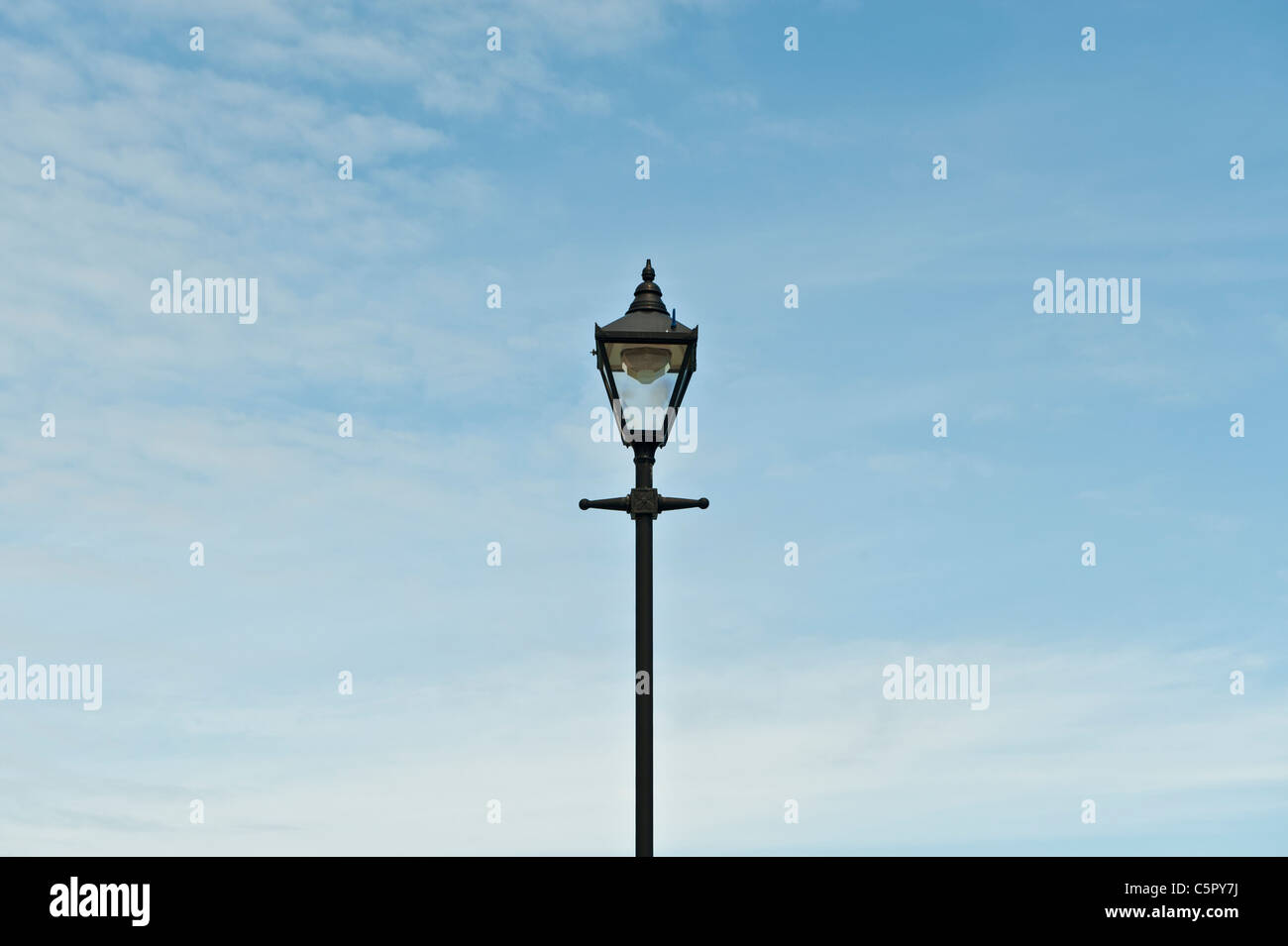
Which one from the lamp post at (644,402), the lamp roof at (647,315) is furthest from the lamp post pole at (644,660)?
the lamp roof at (647,315)

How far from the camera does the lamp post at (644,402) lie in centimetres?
1067

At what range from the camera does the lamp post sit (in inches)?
420

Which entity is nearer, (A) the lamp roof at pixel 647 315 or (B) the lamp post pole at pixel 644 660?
(B) the lamp post pole at pixel 644 660

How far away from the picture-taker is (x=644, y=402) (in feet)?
35.9

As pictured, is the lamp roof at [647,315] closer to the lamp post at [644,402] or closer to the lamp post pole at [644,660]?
the lamp post at [644,402]

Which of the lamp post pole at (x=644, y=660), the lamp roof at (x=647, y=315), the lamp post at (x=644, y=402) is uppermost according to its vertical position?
the lamp roof at (x=647, y=315)

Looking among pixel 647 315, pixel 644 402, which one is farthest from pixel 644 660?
pixel 647 315

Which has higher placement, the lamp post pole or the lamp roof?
the lamp roof

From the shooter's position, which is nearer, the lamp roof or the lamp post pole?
the lamp post pole

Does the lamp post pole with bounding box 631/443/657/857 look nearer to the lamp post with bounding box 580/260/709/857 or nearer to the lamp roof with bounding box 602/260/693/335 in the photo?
the lamp post with bounding box 580/260/709/857

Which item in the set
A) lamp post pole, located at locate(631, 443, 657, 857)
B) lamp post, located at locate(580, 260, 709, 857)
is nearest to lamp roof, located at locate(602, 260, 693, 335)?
lamp post, located at locate(580, 260, 709, 857)
